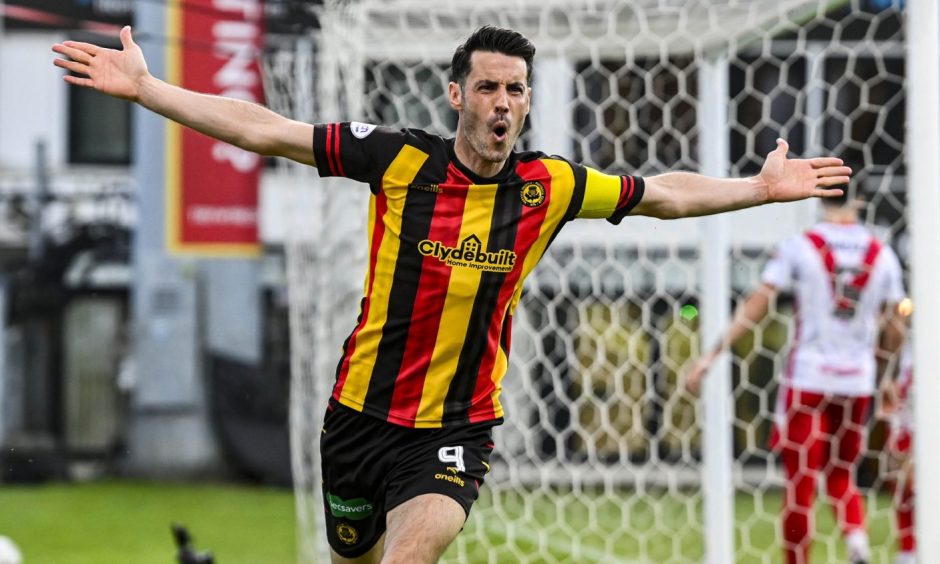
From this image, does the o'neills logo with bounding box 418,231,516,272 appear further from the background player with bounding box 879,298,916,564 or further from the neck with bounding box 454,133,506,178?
the background player with bounding box 879,298,916,564

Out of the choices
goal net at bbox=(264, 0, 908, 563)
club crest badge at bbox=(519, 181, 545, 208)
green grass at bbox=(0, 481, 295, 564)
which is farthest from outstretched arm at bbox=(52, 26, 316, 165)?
green grass at bbox=(0, 481, 295, 564)

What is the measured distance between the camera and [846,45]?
6430 mm

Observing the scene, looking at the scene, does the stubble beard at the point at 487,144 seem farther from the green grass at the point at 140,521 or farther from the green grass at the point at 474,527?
the green grass at the point at 140,521

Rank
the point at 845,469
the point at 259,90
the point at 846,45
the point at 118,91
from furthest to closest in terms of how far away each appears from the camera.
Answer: the point at 259,90
the point at 846,45
the point at 845,469
the point at 118,91

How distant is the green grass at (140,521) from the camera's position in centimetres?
736

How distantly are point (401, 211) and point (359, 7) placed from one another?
1.92m

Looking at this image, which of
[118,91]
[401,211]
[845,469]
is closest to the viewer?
[118,91]

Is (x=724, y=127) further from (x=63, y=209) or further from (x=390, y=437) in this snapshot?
(x=63, y=209)

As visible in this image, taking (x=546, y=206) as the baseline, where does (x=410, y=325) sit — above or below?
below

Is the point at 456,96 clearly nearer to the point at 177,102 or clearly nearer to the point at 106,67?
the point at 177,102

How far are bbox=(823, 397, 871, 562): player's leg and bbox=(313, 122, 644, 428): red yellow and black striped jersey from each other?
278 cm

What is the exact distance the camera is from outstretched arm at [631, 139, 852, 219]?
3635mm

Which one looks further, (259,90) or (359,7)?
(259,90)

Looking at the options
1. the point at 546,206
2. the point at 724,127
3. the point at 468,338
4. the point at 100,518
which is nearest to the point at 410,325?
the point at 468,338
